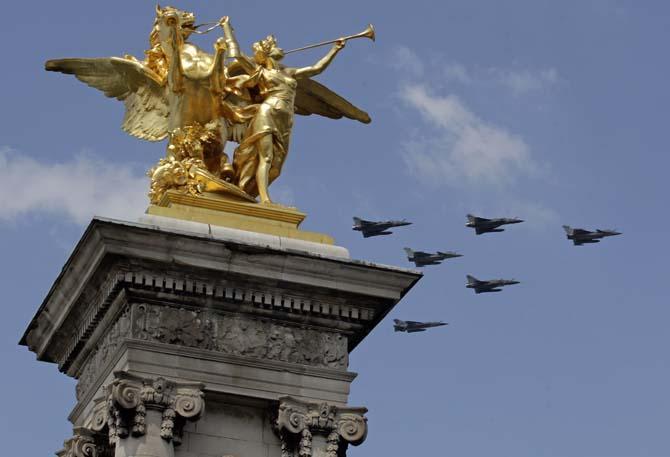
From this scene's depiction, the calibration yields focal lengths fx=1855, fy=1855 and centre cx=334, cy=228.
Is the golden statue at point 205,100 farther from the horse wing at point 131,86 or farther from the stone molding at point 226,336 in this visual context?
the stone molding at point 226,336

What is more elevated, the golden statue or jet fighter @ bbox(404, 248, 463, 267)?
jet fighter @ bbox(404, 248, 463, 267)

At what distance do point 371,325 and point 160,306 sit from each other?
120 inches

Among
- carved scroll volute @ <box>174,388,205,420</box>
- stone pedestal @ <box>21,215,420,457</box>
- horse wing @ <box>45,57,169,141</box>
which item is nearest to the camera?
carved scroll volute @ <box>174,388,205,420</box>

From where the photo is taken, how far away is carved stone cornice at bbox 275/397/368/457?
A: 81.0 ft

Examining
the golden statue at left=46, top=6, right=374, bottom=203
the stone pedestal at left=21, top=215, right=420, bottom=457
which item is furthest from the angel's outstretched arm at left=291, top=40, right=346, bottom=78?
the stone pedestal at left=21, top=215, right=420, bottom=457

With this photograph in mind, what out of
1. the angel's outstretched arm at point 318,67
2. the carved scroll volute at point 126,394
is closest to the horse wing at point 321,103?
the angel's outstretched arm at point 318,67

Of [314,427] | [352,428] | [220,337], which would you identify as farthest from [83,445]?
[352,428]

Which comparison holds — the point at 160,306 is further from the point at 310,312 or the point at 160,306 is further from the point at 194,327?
the point at 310,312

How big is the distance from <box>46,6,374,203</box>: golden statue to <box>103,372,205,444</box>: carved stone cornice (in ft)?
11.2

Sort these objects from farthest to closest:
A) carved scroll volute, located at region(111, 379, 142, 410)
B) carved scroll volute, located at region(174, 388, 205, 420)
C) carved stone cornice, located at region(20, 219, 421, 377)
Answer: carved stone cornice, located at region(20, 219, 421, 377)
carved scroll volute, located at region(174, 388, 205, 420)
carved scroll volute, located at region(111, 379, 142, 410)

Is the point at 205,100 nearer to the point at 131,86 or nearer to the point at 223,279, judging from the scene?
the point at 131,86

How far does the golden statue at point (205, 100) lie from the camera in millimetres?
27031

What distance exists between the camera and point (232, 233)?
25.6 meters

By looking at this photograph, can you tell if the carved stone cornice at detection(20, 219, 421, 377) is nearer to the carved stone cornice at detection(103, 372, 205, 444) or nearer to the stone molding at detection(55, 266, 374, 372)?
the stone molding at detection(55, 266, 374, 372)
